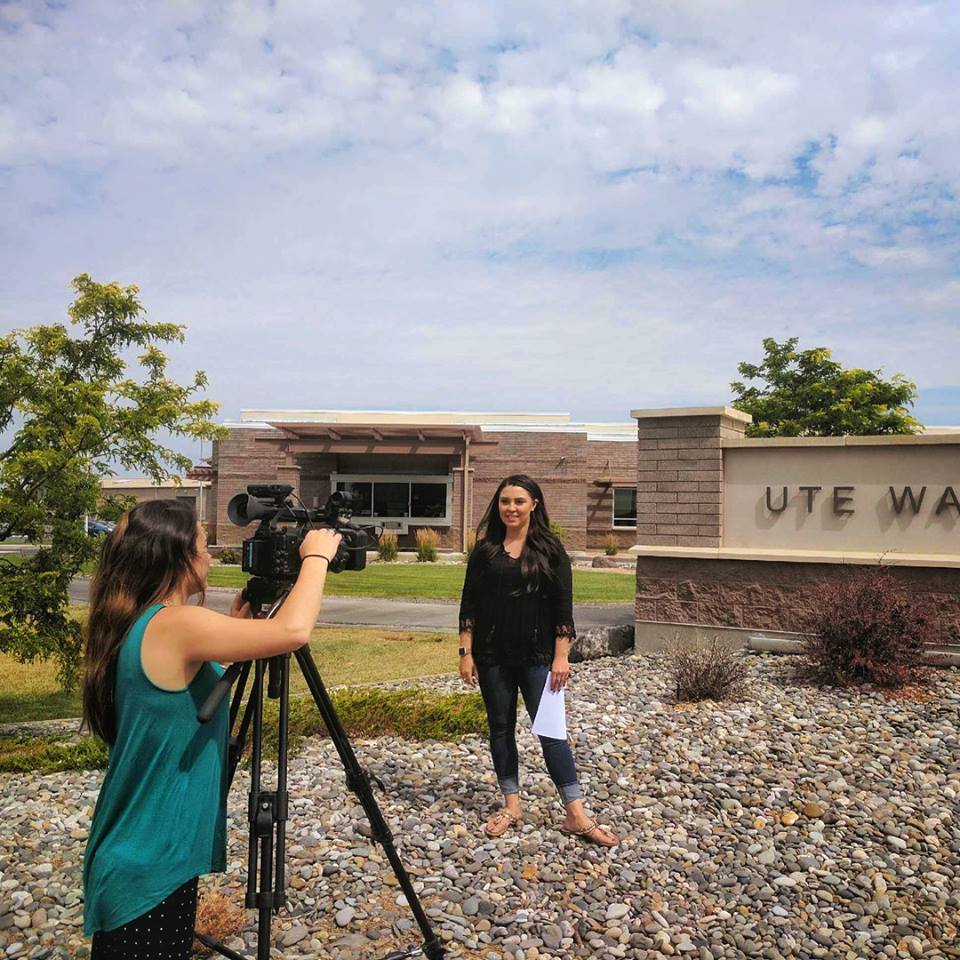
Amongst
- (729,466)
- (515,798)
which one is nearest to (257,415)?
(729,466)

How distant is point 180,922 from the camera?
2213 millimetres

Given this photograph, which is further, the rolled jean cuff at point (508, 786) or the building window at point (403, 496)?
the building window at point (403, 496)

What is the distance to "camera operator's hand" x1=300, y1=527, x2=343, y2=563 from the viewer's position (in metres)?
2.37

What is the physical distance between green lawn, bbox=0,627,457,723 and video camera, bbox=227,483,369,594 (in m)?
6.03

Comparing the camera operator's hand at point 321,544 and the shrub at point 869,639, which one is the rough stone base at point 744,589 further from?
the camera operator's hand at point 321,544

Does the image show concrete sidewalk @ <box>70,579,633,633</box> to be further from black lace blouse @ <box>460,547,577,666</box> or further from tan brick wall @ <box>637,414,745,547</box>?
black lace blouse @ <box>460,547,577,666</box>

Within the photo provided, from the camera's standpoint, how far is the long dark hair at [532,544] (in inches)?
184

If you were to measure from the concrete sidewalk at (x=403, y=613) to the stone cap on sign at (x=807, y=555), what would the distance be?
2718 millimetres

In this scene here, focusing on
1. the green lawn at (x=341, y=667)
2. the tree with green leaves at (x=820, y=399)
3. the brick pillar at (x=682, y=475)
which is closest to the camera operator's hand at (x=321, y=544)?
the green lawn at (x=341, y=667)

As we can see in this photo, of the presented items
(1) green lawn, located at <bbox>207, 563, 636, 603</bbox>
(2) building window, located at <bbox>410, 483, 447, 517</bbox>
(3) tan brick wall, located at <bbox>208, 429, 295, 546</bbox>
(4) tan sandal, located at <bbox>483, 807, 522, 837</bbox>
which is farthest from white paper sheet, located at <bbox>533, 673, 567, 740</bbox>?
(3) tan brick wall, located at <bbox>208, 429, 295, 546</bbox>

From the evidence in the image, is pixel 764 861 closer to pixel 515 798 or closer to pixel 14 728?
pixel 515 798

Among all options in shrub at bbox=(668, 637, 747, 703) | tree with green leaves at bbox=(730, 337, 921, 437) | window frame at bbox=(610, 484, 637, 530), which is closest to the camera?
shrub at bbox=(668, 637, 747, 703)

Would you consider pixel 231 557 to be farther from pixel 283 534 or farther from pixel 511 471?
pixel 283 534

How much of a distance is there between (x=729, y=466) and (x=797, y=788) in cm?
499
